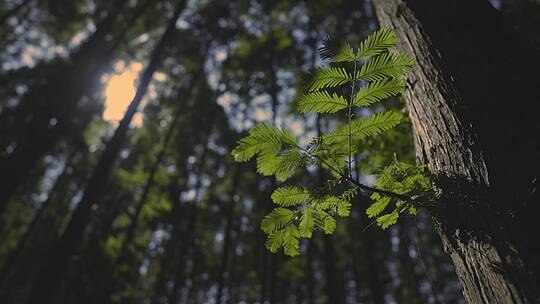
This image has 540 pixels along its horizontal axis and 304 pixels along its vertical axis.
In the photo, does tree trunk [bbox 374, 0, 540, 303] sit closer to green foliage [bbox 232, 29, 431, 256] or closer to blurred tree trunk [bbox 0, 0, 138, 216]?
green foliage [bbox 232, 29, 431, 256]

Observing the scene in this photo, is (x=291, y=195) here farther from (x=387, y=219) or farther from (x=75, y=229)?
(x=75, y=229)

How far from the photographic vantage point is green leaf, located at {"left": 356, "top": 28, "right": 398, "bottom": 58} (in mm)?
995

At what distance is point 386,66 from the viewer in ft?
3.33

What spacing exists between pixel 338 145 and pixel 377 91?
0.81 feet

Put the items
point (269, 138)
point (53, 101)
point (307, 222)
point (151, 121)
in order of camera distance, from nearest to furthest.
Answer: point (269, 138), point (307, 222), point (53, 101), point (151, 121)

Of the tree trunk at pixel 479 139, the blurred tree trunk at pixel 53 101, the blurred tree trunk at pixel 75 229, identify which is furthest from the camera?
the blurred tree trunk at pixel 53 101

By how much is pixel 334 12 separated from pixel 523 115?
8.85 m

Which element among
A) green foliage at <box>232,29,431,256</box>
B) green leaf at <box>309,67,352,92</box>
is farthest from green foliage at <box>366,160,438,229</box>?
green leaf at <box>309,67,352,92</box>

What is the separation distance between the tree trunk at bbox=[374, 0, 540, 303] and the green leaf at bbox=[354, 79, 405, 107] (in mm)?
248

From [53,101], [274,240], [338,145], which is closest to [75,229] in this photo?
[274,240]

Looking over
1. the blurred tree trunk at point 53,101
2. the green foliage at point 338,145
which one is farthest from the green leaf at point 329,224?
the blurred tree trunk at point 53,101

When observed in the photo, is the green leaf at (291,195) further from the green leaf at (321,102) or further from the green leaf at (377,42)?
the green leaf at (377,42)

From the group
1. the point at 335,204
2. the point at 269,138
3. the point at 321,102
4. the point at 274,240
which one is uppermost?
the point at 321,102

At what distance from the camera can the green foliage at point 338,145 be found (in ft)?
3.37
